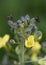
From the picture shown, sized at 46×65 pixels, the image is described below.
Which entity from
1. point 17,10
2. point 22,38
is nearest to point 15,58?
point 22,38

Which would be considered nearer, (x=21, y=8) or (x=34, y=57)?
(x=34, y=57)

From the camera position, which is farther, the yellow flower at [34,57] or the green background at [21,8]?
the green background at [21,8]

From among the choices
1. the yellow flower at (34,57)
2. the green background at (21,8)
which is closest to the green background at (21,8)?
the green background at (21,8)

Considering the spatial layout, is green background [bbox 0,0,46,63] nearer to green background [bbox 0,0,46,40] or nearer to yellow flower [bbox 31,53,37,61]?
green background [bbox 0,0,46,40]

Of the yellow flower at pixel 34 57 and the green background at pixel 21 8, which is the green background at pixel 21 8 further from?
the yellow flower at pixel 34 57

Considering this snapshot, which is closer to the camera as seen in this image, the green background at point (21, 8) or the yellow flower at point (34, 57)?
the yellow flower at point (34, 57)

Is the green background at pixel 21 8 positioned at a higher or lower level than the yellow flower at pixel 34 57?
higher

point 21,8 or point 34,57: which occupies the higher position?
point 21,8

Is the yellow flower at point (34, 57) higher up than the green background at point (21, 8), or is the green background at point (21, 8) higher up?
the green background at point (21, 8)

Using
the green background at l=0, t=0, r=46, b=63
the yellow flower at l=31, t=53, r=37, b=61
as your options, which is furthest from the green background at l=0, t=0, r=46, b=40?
the yellow flower at l=31, t=53, r=37, b=61

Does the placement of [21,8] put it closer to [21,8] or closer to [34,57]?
[21,8]

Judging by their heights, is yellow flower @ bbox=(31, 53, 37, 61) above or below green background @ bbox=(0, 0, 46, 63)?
below

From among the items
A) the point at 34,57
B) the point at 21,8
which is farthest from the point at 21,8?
the point at 34,57
